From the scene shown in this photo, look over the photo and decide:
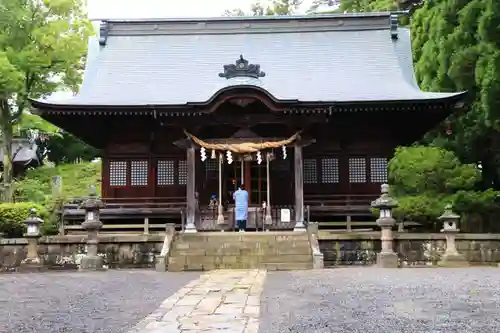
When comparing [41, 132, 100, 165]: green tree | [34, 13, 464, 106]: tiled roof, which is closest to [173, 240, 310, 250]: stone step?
[34, 13, 464, 106]: tiled roof

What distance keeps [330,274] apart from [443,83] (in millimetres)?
9843

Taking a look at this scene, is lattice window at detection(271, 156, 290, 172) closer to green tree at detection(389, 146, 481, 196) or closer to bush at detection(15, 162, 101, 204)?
green tree at detection(389, 146, 481, 196)

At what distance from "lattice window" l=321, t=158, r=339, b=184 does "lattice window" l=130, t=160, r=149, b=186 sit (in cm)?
602

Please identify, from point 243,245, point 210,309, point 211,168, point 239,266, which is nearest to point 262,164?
point 211,168

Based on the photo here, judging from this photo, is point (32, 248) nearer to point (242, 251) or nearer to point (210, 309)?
point (242, 251)

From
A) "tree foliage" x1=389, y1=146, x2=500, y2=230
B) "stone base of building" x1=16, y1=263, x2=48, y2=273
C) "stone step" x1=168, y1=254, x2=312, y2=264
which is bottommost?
"stone base of building" x1=16, y1=263, x2=48, y2=273

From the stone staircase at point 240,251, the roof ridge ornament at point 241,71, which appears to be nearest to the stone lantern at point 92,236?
the stone staircase at point 240,251

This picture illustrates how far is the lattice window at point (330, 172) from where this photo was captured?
19.0m

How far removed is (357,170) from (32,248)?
10.4m

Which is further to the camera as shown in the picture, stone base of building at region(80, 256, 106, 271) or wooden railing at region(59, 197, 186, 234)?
wooden railing at region(59, 197, 186, 234)

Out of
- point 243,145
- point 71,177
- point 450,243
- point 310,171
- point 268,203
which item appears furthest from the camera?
point 71,177

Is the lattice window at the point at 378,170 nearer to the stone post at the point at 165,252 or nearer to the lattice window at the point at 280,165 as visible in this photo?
the lattice window at the point at 280,165

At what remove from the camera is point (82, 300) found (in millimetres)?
8180

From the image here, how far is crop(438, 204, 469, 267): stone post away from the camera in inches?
548
